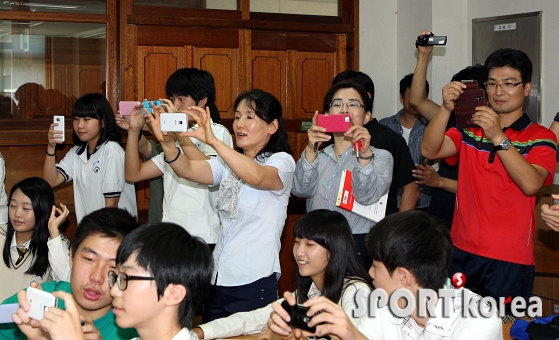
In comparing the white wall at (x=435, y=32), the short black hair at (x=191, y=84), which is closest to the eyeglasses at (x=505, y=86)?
the short black hair at (x=191, y=84)

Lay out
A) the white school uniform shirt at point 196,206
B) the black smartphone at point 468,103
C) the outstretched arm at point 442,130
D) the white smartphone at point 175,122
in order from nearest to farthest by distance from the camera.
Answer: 1. the white smartphone at point 175,122
2. the black smartphone at point 468,103
3. the outstretched arm at point 442,130
4. the white school uniform shirt at point 196,206

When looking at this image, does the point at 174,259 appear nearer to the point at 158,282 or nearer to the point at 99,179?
the point at 158,282

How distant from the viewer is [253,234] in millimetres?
2643

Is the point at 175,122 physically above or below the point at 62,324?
above

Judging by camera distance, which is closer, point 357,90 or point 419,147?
point 357,90

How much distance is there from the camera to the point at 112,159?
3719 mm

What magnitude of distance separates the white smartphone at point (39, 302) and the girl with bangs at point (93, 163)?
81.2 inches

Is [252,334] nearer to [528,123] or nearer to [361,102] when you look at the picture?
[361,102]

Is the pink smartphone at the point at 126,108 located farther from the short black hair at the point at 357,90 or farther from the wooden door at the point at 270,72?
the wooden door at the point at 270,72

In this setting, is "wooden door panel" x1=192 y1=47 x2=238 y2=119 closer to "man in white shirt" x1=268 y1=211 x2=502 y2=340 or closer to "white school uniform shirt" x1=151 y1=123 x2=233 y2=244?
"white school uniform shirt" x1=151 y1=123 x2=233 y2=244

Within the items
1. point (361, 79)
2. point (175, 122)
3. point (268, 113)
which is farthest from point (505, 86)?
point (175, 122)

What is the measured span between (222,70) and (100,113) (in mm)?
1252

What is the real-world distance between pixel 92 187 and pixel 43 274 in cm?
91

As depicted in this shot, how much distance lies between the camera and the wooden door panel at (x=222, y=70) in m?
4.81
